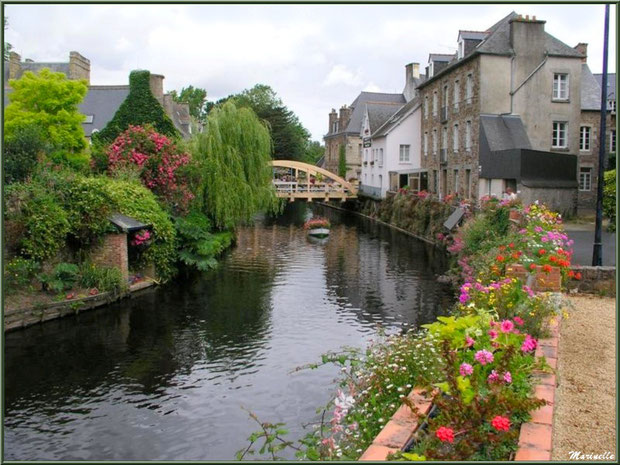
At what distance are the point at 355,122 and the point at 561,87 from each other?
36.5 m

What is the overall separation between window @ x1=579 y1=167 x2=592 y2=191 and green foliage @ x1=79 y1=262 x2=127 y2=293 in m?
24.4

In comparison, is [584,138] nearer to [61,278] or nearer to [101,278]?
[101,278]

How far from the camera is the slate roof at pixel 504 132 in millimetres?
30562

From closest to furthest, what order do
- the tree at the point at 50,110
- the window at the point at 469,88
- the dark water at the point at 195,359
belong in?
the dark water at the point at 195,359, the tree at the point at 50,110, the window at the point at 469,88

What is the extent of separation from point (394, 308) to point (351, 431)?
38.1 ft

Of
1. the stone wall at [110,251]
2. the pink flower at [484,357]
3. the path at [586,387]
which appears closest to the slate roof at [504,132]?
the stone wall at [110,251]

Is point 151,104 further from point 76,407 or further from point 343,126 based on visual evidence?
point 343,126

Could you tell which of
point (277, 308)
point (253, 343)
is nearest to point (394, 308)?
point (277, 308)

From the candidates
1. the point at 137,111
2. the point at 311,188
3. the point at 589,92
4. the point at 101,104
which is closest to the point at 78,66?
the point at 101,104

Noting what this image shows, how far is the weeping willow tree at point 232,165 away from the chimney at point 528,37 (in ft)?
44.6

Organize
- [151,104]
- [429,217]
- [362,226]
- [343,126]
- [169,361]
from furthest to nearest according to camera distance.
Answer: [343,126] < [362,226] < [429,217] < [151,104] < [169,361]

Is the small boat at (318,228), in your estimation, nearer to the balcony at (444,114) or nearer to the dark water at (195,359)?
the balcony at (444,114)

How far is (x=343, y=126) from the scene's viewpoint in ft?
227

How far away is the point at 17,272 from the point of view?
15945 mm
